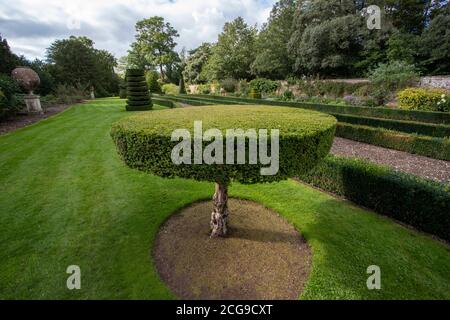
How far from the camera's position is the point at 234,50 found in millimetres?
35625

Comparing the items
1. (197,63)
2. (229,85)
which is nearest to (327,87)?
(229,85)

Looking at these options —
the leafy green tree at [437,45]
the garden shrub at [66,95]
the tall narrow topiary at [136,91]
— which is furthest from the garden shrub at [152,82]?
the leafy green tree at [437,45]

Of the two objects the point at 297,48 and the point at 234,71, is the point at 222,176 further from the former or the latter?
the point at 234,71

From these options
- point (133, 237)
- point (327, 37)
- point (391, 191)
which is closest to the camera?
point (133, 237)

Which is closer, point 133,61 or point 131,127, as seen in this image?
point 131,127

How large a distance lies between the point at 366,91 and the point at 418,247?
55.5 feet

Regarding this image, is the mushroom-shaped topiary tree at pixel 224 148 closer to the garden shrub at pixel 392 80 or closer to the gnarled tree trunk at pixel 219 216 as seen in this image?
the gnarled tree trunk at pixel 219 216

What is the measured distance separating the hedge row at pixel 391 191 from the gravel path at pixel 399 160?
7.94 feet


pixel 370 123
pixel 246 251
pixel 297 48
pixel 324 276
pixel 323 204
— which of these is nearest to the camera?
A: pixel 324 276

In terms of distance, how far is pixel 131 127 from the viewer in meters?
2.57

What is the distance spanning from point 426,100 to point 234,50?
29.2 metres

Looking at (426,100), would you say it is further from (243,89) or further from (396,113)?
(243,89)

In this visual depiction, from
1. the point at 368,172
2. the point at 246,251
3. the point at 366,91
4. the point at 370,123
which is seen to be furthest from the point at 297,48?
the point at 246,251

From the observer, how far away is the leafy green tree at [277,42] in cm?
3009
